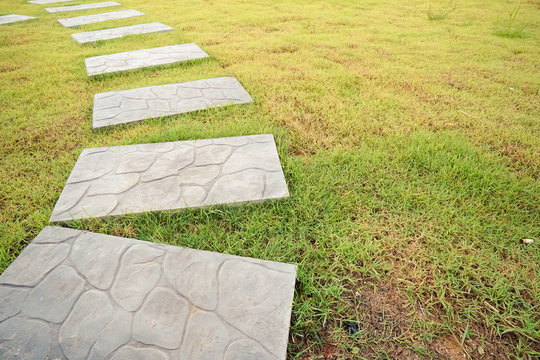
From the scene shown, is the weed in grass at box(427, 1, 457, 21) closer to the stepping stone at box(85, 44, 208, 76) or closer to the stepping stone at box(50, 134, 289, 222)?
the stepping stone at box(85, 44, 208, 76)

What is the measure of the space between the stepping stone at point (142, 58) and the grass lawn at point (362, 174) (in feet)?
0.56

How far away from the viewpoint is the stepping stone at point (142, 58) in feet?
12.0

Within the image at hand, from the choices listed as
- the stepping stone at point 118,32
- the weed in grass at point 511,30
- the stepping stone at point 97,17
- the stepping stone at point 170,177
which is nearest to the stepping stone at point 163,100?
the stepping stone at point 170,177

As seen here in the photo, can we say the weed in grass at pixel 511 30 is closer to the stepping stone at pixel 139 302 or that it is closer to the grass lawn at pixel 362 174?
the grass lawn at pixel 362 174

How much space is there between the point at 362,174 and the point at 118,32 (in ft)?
17.0

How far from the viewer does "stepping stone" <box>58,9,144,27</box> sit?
5.84m

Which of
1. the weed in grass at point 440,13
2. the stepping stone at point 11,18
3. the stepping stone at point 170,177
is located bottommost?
the stepping stone at point 170,177

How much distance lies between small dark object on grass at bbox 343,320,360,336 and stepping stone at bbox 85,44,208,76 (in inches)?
144

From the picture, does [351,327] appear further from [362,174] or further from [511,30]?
[511,30]

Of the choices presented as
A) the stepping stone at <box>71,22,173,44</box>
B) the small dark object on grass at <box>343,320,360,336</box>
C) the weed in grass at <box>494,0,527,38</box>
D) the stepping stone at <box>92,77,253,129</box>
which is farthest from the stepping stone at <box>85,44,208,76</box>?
the weed in grass at <box>494,0,527,38</box>

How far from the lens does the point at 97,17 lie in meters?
6.22

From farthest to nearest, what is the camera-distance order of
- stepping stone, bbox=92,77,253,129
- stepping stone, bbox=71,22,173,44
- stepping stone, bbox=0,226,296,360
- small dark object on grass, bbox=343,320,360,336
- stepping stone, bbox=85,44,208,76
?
stepping stone, bbox=71,22,173,44 → stepping stone, bbox=85,44,208,76 → stepping stone, bbox=92,77,253,129 → small dark object on grass, bbox=343,320,360,336 → stepping stone, bbox=0,226,296,360

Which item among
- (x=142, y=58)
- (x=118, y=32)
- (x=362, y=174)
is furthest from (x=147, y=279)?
(x=118, y=32)

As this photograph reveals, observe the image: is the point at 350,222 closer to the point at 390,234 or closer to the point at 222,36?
the point at 390,234
